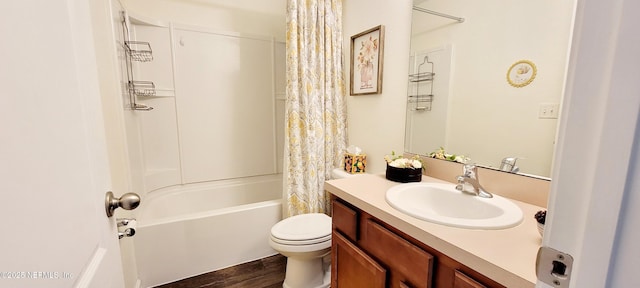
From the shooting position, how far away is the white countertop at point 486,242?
58 cm

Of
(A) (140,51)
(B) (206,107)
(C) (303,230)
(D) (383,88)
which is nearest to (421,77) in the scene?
(D) (383,88)

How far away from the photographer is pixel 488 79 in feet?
3.71

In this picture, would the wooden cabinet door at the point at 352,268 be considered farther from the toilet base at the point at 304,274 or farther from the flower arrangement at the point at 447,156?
the flower arrangement at the point at 447,156

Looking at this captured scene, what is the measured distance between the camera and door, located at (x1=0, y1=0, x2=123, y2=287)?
0.33 m

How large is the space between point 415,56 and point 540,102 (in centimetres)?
70

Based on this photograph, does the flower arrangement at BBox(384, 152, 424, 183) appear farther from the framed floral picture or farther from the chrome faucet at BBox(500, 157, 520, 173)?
the framed floral picture

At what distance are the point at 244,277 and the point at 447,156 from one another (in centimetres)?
156

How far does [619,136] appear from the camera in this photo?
28 cm

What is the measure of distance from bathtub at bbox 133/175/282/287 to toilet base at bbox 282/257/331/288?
46 centimetres

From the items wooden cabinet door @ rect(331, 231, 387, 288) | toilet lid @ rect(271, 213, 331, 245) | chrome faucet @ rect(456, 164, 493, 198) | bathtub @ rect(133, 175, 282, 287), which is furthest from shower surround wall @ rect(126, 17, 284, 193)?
chrome faucet @ rect(456, 164, 493, 198)

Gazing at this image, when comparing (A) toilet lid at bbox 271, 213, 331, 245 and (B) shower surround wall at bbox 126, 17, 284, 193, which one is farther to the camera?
(B) shower surround wall at bbox 126, 17, 284, 193

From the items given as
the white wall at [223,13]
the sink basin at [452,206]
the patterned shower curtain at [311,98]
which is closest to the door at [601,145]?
the sink basin at [452,206]

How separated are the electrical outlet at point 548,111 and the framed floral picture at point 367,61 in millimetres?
930

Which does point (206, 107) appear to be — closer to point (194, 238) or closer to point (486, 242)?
point (194, 238)
